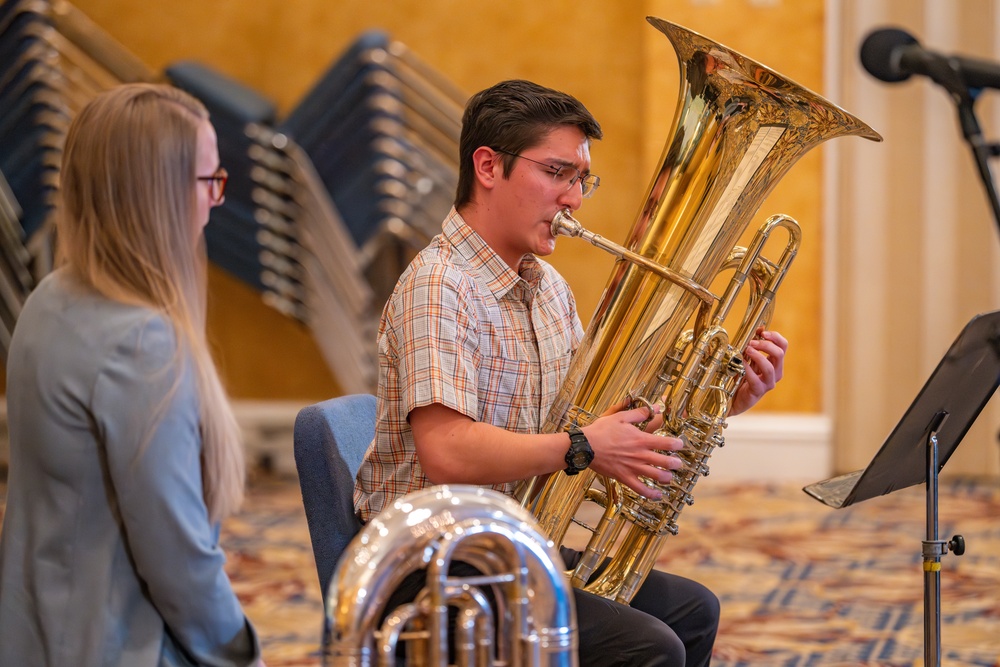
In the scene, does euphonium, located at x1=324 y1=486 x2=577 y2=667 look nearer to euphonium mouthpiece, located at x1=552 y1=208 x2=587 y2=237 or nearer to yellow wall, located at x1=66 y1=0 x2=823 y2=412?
euphonium mouthpiece, located at x1=552 y1=208 x2=587 y2=237

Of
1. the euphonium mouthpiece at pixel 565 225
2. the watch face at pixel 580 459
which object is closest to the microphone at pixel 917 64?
the euphonium mouthpiece at pixel 565 225

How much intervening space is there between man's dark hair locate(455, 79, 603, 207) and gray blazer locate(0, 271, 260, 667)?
61cm

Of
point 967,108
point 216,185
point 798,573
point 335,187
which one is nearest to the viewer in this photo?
point 216,185

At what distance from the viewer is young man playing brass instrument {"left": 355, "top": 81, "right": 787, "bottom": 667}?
5.17 feet

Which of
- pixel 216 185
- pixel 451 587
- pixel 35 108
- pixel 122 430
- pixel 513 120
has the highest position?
pixel 513 120

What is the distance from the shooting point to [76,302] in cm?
137

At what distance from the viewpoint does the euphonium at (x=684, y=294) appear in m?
1.71

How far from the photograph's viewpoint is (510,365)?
1.72 m

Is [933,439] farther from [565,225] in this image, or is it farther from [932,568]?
[565,225]

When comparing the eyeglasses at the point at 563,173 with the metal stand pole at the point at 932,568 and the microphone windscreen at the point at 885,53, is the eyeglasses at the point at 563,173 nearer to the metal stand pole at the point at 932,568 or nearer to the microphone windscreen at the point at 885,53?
the metal stand pole at the point at 932,568

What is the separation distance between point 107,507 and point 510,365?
625 mm

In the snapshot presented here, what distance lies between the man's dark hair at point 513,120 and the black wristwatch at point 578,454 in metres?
0.43

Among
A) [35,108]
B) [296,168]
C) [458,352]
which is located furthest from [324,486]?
[35,108]

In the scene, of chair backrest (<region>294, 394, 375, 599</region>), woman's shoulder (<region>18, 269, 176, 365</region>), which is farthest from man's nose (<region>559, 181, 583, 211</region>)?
woman's shoulder (<region>18, 269, 176, 365</region>)
